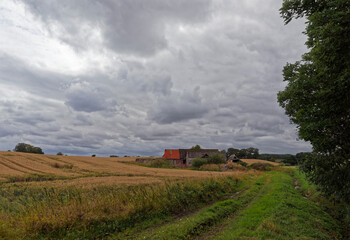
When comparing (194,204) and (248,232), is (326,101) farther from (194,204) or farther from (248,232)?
(194,204)

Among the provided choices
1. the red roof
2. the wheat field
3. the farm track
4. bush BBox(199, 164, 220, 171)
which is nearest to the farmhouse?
the red roof

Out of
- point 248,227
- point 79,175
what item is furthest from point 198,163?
point 248,227

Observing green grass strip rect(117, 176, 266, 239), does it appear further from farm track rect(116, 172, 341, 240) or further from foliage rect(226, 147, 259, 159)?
foliage rect(226, 147, 259, 159)

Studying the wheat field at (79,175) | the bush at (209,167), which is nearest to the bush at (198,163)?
the bush at (209,167)

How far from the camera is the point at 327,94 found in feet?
29.2

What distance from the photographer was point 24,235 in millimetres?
8906

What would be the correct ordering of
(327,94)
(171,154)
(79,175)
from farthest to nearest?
(171,154)
(79,175)
(327,94)

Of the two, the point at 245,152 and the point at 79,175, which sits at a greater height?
the point at 245,152

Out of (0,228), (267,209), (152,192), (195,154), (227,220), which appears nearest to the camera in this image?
(0,228)

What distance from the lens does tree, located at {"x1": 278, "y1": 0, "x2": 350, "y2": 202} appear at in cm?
782

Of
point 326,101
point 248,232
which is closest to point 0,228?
point 248,232

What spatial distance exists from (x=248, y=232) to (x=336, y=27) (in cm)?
874

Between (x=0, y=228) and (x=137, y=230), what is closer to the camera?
(x=0, y=228)

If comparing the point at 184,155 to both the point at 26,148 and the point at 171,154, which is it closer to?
the point at 171,154
